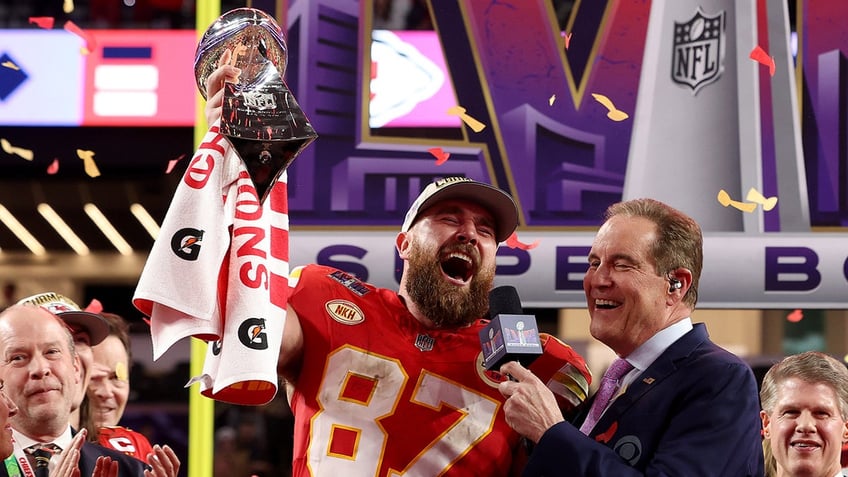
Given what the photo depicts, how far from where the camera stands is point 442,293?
2.83 metres

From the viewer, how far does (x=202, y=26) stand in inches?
180

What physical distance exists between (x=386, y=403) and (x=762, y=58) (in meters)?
2.37

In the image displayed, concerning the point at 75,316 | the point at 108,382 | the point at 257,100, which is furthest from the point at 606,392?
the point at 108,382

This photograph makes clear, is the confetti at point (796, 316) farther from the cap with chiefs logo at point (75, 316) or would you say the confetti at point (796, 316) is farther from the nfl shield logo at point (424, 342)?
the cap with chiefs logo at point (75, 316)

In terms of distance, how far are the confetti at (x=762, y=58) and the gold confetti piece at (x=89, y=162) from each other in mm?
2783

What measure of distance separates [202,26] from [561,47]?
53.5 inches

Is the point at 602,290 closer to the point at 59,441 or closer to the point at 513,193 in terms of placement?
the point at 59,441

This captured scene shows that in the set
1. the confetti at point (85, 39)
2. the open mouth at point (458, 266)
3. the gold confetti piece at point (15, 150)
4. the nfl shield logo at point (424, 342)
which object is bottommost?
the nfl shield logo at point (424, 342)

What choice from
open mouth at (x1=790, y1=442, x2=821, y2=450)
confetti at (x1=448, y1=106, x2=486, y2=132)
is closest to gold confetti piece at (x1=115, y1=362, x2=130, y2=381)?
confetti at (x1=448, y1=106, x2=486, y2=132)

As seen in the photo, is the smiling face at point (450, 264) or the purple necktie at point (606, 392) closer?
the purple necktie at point (606, 392)

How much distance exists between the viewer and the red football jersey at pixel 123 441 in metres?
3.67

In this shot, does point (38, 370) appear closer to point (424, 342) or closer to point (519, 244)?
point (424, 342)

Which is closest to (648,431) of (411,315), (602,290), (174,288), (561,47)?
(602,290)

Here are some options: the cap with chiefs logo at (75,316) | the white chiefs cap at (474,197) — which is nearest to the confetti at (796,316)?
the white chiefs cap at (474,197)
